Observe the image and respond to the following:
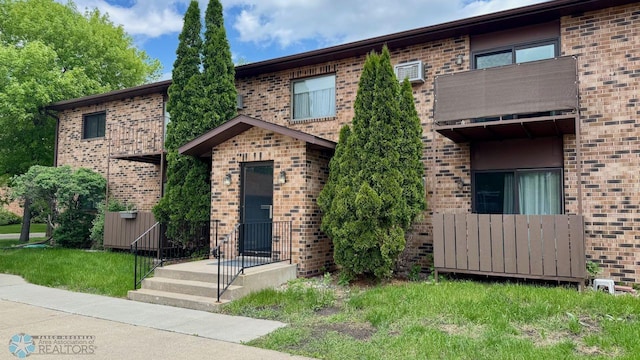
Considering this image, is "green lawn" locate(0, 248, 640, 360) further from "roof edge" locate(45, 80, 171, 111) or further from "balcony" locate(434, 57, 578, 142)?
"roof edge" locate(45, 80, 171, 111)

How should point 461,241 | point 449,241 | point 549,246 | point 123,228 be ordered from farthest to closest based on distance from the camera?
1. point 123,228
2. point 449,241
3. point 461,241
4. point 549,246

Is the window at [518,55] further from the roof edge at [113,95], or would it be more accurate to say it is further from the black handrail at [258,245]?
the roof edge at [113,95]

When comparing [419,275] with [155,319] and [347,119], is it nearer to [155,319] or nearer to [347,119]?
[347,119]

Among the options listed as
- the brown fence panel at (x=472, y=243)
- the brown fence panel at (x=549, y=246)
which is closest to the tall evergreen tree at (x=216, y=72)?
the brown fence panel at (x=472, y=243)

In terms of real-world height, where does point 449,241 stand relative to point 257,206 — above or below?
below

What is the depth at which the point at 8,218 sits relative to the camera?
30.4 meters

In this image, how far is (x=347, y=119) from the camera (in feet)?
33.7

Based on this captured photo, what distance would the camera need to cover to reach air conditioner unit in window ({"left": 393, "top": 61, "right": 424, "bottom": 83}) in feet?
30.8

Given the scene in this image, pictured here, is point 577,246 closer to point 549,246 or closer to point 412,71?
point 549,246

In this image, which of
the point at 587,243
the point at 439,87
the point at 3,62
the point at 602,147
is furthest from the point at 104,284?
the point at 3,62

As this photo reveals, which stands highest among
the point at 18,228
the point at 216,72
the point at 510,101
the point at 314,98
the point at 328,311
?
the point at 216,72

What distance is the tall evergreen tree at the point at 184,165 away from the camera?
1086 cm

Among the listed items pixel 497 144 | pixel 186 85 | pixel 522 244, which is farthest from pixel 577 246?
pixel 186 85

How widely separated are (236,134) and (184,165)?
211cm
